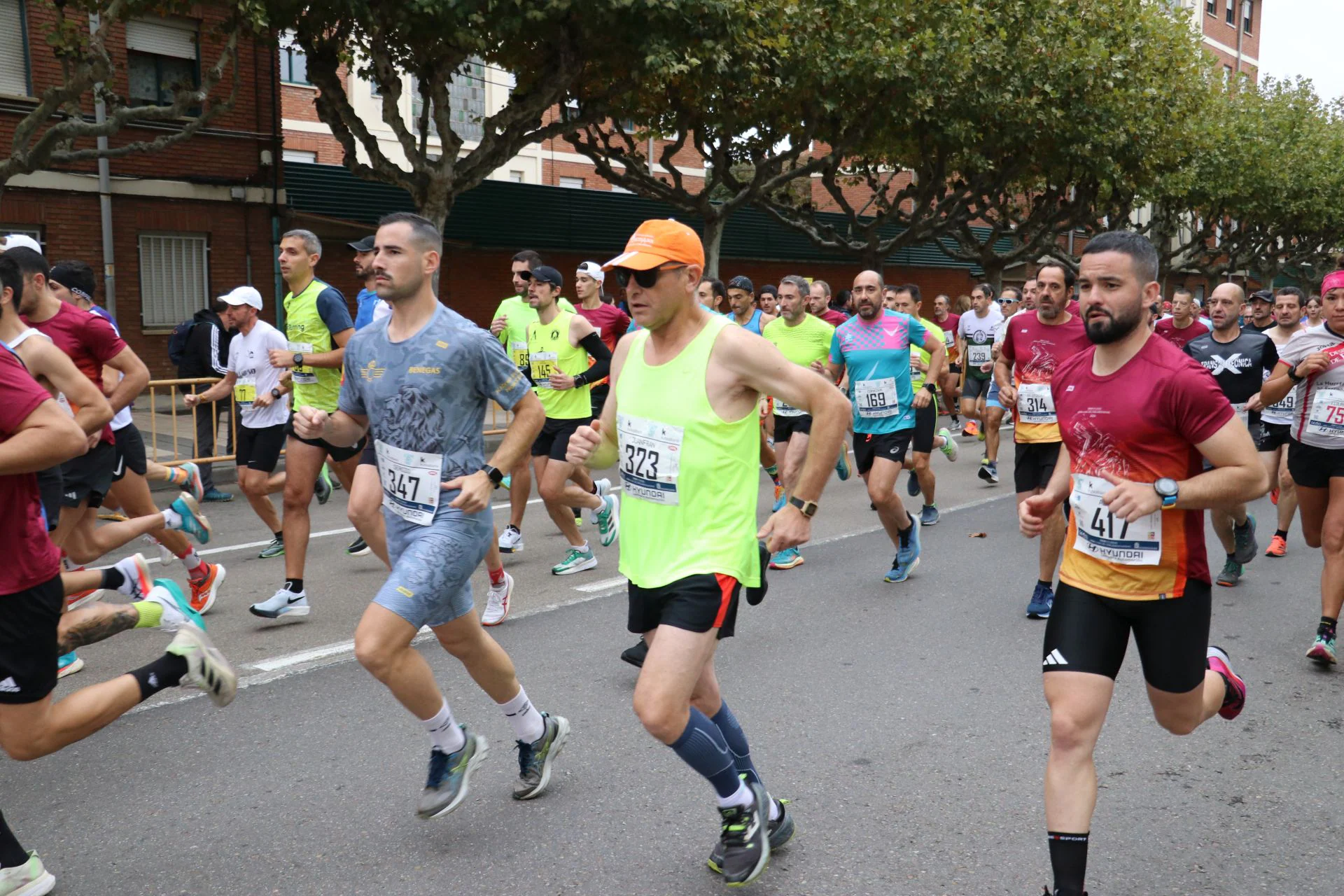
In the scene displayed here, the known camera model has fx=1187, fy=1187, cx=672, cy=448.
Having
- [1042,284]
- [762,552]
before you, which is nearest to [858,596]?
[1042,284]

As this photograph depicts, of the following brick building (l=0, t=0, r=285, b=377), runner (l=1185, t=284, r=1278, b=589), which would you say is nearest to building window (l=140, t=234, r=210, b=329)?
brick building (l=0, t=0, r=285, b=377)

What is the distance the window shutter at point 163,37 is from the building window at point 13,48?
150 cm

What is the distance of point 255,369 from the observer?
26.3 ft

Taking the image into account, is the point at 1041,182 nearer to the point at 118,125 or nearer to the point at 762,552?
the point at 118,125

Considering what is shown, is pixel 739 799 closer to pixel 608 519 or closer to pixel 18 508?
pixel 18 508

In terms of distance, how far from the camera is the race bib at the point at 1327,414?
5.90 meters

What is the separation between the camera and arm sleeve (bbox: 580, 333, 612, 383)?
7788mm

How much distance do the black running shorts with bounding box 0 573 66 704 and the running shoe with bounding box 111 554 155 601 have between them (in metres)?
1.15

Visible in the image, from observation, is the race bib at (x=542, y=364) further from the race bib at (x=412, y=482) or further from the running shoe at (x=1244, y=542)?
the running shoe at (x=1244, y=542)

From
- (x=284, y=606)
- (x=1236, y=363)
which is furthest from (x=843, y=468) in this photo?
(x=284, y=606)

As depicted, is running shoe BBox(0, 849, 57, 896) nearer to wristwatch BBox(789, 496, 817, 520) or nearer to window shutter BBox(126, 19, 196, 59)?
wristwatch BBox(789, 496, 817, 520)

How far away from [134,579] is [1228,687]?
396 cm

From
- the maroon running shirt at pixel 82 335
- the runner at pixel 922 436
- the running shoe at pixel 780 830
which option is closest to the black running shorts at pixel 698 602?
the running shoe at pixel 780 830

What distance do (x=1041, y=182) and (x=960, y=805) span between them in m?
31.1
